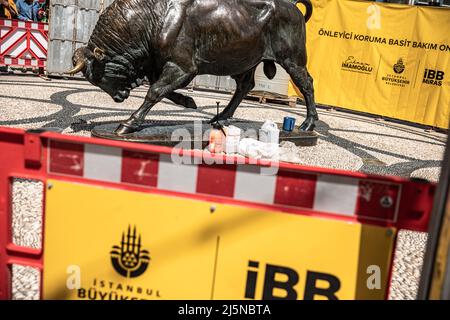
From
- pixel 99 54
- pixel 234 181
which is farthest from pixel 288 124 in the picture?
pixel 234 181

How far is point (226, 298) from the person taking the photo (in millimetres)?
1724

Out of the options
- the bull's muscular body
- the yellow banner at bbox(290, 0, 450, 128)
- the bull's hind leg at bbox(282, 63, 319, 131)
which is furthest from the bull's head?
→ the yellow banner at bbox(290, 0, 450, 128)

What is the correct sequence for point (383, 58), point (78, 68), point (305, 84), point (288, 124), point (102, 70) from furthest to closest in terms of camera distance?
point (383, 58) < point (288, 124) < point (305, 84) < point (102, 70) < point (78, 68)

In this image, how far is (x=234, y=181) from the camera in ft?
5.57

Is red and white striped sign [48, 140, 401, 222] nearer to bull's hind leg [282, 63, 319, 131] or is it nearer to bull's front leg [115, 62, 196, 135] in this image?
bull's front leg [115, 62, 196, 135]

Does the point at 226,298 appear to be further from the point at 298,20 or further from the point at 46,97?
the point at 46,97

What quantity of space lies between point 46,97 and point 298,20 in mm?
→ 4863

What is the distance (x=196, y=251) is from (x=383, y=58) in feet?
31.7

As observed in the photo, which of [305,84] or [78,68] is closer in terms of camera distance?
[78,68]

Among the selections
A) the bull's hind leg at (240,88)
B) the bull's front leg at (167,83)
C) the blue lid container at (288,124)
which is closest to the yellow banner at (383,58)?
the blue lid container at (288,124)

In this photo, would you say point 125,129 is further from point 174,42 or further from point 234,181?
point 234,181
